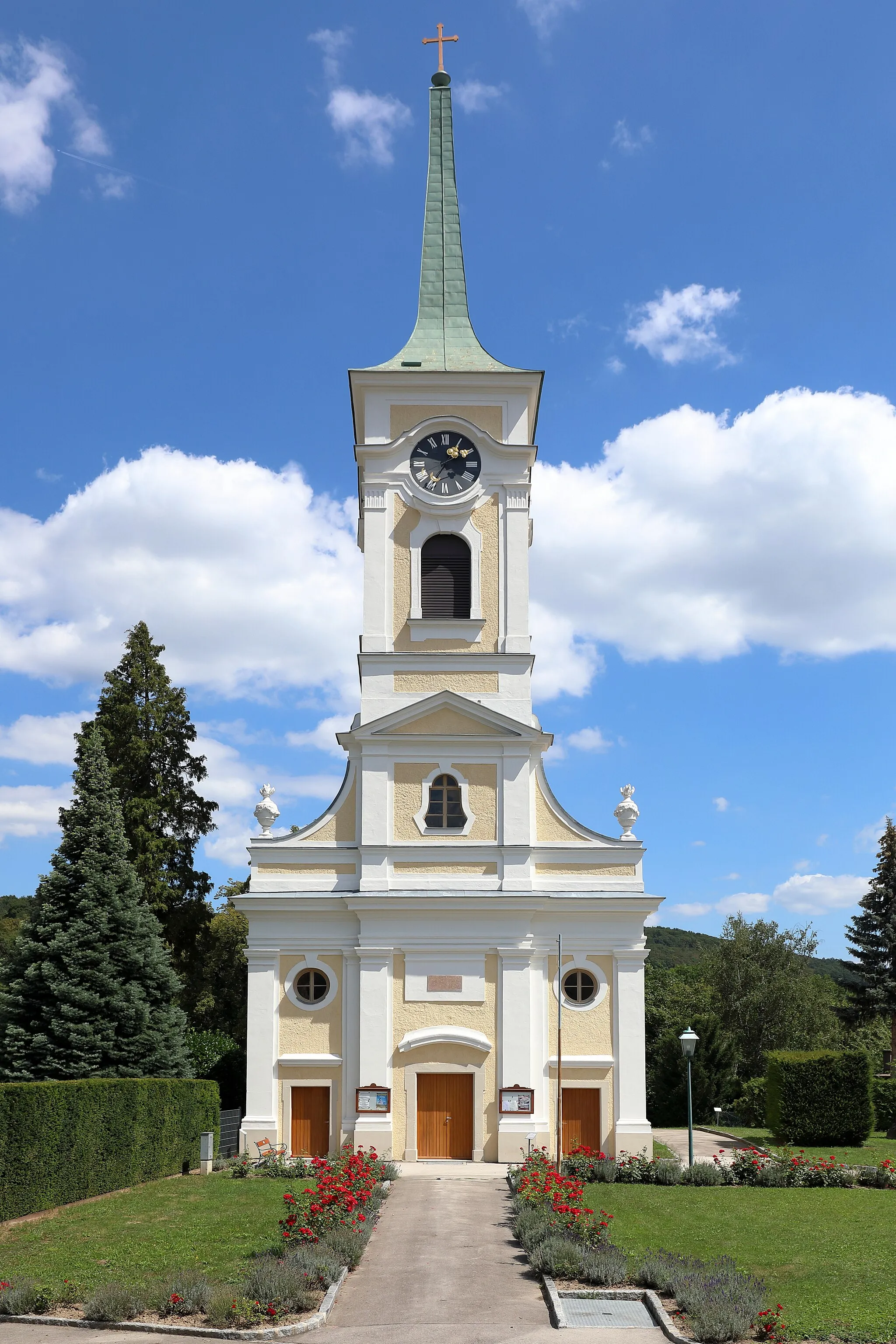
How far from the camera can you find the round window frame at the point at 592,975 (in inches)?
1177

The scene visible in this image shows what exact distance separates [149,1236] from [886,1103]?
100 feet

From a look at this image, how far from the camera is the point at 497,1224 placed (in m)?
19.9

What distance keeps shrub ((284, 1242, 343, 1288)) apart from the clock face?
21.0 m

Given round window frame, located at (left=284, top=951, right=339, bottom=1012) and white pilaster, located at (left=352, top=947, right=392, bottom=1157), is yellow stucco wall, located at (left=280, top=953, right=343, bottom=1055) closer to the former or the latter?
round window frame, located at (left=284, top=951, right=339, bottom=1012)

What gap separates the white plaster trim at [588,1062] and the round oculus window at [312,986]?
577 cm

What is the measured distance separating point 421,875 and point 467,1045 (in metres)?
4.20

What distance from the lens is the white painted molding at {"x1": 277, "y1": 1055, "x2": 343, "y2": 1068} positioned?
2942 centimetres

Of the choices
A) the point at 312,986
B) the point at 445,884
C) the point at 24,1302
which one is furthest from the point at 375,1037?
the point at 24,1302

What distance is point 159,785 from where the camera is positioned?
4209 cm

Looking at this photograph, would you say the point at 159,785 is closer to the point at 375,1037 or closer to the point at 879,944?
the point at 375,1037

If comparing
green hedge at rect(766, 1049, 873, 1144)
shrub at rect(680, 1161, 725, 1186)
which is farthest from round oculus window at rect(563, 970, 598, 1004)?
green hedge at rect(766, 1049, 873, 1144)

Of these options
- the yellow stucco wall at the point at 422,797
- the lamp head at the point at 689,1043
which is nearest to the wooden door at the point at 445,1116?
the lamp head at the point at 689,1043

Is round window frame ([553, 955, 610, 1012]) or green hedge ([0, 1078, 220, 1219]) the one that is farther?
round window frame ([553, 955, 610, 1012])

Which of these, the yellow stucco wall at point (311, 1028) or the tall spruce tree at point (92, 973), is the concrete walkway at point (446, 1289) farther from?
the tall spruce tree at point (92, 973)
